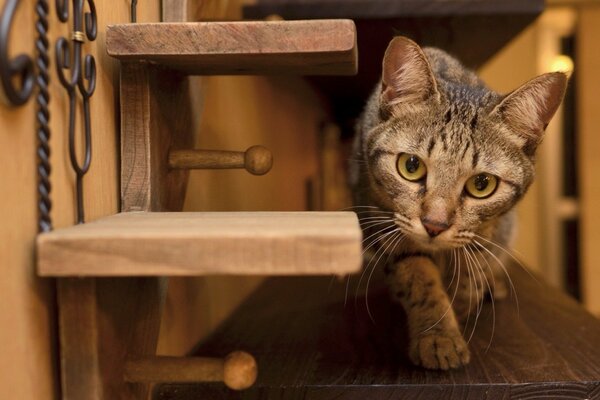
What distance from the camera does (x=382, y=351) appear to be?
85 centimetres

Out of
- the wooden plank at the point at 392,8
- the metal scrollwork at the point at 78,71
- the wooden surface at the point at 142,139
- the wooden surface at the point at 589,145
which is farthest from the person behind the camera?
the wooden surface at the point at 589,145

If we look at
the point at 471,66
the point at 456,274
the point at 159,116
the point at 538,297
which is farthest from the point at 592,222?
the point at 159,116

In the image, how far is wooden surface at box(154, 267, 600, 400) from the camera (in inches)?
28.0

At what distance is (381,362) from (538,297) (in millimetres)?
525

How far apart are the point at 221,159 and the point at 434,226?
289mm

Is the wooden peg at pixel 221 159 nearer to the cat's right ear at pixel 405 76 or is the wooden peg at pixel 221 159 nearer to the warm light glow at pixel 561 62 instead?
the cat's right ear at pixel 405 76

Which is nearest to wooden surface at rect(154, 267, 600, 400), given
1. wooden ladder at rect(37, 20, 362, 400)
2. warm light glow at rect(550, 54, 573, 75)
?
wooden ladder at rect(37, 20, 362, 400)

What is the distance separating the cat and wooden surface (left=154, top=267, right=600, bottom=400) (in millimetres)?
52

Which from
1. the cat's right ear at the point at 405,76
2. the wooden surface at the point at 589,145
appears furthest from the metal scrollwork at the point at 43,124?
the wooden surface at the point at 589,145

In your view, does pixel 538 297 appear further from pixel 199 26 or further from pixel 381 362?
pixel 199 26

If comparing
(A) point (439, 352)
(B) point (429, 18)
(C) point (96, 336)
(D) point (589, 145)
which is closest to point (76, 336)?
(C) point (96, 336)

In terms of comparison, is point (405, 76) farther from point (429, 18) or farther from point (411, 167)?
point (429, 18)

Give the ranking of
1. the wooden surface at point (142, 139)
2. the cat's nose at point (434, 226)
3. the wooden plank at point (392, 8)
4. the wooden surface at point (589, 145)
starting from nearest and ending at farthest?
the wooden surface at point (142, 139) < the cat's nose at point (434, 226) < the wooden plank at point (392, 8) < the wooden surface at point (589, 145)

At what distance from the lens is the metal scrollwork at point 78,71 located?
56 cm
